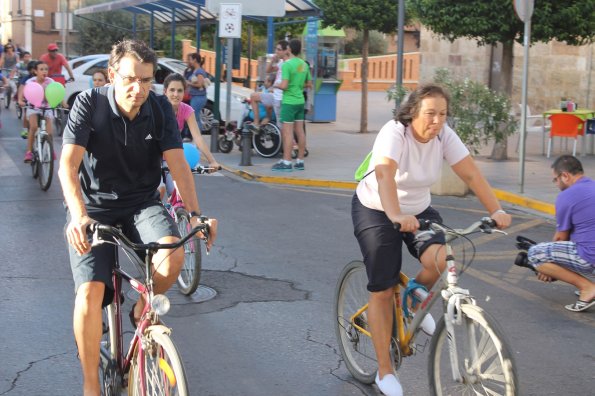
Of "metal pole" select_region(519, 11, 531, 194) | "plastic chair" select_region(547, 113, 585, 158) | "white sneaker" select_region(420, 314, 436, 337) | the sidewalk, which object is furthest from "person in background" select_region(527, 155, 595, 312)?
"plastic chair" select_region(547, 113, 585, 158)

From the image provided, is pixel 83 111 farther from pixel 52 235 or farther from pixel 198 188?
pixel 198 188

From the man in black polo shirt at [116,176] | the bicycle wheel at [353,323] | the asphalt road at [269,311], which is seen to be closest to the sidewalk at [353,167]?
the asphalt road at [269,311]

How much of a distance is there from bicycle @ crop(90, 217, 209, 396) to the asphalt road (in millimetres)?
918

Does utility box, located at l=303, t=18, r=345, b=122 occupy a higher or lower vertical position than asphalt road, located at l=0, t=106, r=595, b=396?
higher

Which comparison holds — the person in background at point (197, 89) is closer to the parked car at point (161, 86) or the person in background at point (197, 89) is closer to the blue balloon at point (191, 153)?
the parked car at point (161, 86)

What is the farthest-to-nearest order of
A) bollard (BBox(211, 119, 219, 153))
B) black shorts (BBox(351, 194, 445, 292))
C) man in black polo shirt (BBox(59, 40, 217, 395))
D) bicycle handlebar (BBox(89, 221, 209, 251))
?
1. bollard (BBox(211, 119, 219, 153))
2. black shorts (BBox(351, 194, 445, 292))
3. man in black polo shirt (BBox(59, 40, 217, 395))
4. bicycle handlebar (BBox(89, 221, 209, 251))

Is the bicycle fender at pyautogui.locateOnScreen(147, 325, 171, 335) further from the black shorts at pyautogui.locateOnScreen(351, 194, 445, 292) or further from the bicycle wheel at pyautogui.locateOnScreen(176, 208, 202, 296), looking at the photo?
the bicycle wheel at pyautogui.locateOnScreen(176, 208, 202, 296)

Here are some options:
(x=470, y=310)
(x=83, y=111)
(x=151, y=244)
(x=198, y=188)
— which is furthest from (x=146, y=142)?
(x=198, y=188)

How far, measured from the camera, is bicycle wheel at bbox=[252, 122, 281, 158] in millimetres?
15602

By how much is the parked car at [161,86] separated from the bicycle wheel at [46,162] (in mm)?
6605

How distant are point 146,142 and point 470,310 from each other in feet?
5.38

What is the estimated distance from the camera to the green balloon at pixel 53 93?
11945 millimetres

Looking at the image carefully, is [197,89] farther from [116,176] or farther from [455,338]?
[455,338]

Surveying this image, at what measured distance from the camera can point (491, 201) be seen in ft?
15.3
